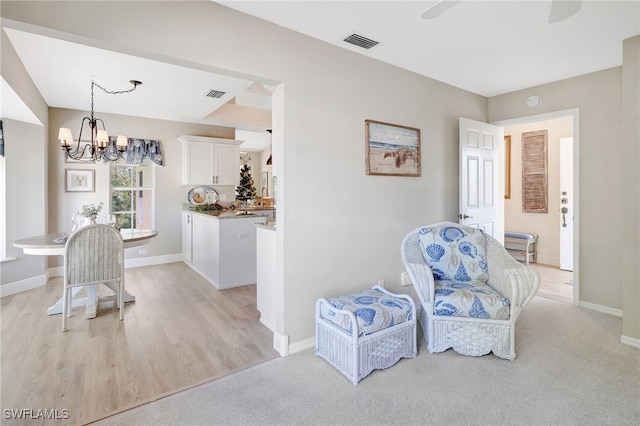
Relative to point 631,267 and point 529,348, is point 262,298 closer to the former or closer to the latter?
point 529,348

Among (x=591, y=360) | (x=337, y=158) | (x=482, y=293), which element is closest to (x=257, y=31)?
(x=337, y=158)

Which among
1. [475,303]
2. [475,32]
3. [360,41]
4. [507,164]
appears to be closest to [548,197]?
[507,164]

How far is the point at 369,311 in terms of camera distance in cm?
217

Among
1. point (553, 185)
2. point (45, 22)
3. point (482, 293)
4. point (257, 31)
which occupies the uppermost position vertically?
point (257, 31)

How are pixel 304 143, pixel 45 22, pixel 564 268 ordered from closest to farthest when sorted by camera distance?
1. pixel 45 22
2. pixel 304 143
3. pixel 564 268

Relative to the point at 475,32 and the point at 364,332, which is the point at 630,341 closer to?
the point at 364,332

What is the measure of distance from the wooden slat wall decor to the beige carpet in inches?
128

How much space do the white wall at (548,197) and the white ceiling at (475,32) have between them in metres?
2.00

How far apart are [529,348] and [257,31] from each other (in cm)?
315

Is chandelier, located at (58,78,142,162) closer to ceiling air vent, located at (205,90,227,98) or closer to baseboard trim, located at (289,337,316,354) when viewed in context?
ceiling air vent, located at (205,90,227,98)

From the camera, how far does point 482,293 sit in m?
2.42

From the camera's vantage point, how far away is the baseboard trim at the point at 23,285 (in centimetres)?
381

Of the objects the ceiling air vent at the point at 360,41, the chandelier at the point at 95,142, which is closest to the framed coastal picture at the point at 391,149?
the ceiling air vent at the point at 360,41

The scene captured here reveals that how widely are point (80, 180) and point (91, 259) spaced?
2653mm
